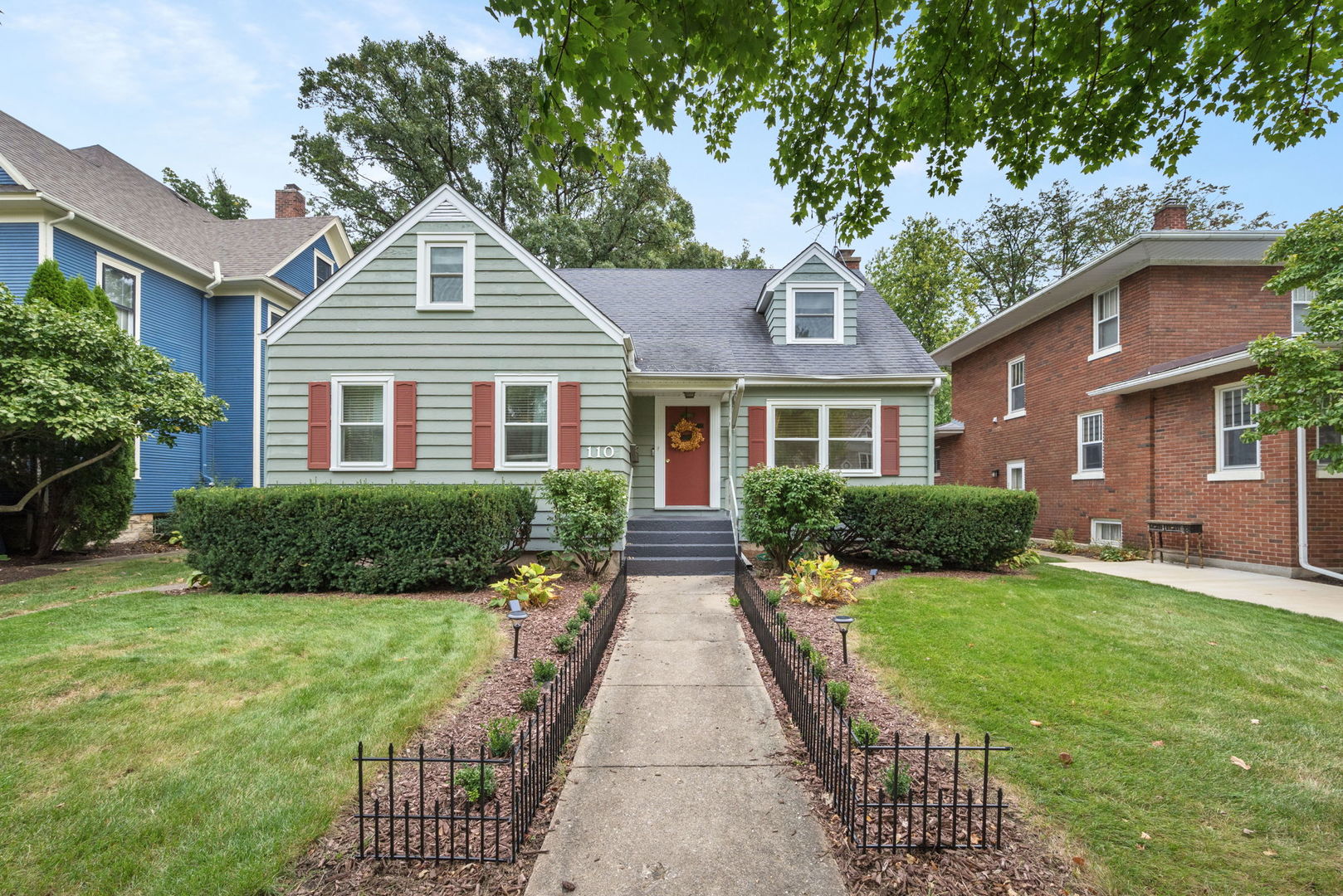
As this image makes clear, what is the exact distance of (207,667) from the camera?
180 inches

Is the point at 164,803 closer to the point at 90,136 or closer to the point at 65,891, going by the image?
A: the point at 65,891

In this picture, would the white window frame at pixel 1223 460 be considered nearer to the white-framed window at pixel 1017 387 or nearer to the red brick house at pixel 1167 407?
the red brick house at pixel 1167 407

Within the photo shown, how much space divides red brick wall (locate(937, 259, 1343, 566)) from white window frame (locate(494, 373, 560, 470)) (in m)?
11.2

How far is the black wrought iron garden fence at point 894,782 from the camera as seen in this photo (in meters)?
2.52

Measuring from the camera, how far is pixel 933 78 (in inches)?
145

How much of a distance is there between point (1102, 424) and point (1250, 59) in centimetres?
1145

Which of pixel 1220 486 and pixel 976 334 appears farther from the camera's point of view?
pixel 976 334

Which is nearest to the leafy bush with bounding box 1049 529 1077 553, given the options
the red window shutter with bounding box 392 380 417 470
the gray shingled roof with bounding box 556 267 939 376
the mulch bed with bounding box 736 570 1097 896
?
the gray shingled roof with bounding box 556 267 939 376

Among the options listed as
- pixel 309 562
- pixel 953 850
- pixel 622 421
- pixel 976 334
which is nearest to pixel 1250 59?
pixel 953 850

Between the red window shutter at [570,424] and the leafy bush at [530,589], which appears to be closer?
the leafy bush at [530,589]

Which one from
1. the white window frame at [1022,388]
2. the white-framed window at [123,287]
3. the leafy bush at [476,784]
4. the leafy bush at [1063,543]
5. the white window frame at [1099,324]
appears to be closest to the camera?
the leafy bush at [476,784]

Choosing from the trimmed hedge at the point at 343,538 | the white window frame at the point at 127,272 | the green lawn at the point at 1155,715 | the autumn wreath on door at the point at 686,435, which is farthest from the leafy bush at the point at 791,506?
the white window frame at the point at 127,272

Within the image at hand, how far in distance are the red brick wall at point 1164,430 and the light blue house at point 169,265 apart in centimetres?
1907

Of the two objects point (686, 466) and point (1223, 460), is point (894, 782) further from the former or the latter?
point (1223, 460)
